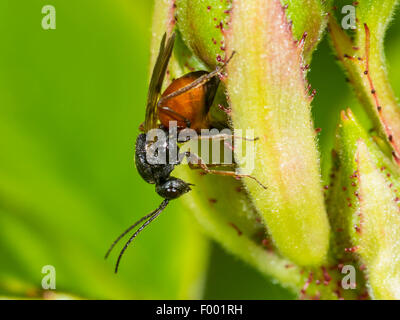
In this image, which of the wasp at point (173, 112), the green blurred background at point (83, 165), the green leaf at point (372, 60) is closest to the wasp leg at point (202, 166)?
the wasp at point (173, 112)

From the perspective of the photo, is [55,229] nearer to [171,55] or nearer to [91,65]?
[91,65]

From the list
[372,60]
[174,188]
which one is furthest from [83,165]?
[372,60]

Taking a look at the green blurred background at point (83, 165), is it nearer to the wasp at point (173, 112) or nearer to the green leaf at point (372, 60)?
the wasp at point (173, 112)

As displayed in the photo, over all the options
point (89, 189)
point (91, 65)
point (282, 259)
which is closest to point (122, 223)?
point (89, 189)

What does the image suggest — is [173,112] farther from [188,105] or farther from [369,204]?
[369,204]

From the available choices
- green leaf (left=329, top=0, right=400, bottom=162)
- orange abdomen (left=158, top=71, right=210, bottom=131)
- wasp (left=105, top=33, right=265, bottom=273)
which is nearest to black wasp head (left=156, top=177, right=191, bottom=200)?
wasp (left=105, top=33, right=265, bottom=273)
